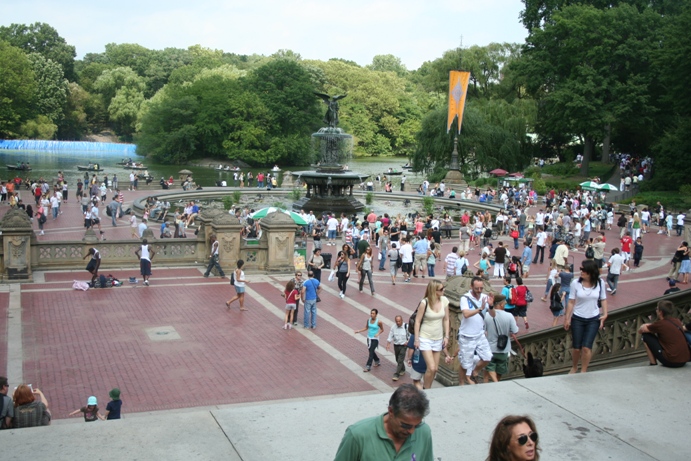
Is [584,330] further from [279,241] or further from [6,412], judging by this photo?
[279,241]

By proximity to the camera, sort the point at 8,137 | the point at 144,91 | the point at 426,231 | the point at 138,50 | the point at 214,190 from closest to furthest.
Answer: the point at 426,231 → the point at 214,190 → the point at 8,137 → the point at 144,91 → the point at 138,50

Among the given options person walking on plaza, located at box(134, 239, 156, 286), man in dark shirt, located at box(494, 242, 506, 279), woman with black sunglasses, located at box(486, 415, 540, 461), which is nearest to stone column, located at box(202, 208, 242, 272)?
person walking on plaza, located at box(134, 239, 156, 286)

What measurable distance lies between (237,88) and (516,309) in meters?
73.6

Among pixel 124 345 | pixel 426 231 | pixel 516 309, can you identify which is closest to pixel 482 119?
pixel 426 231

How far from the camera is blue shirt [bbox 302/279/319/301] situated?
616 inches

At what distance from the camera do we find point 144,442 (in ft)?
17.6

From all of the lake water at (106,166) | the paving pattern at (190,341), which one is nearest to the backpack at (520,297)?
the paving pattern at (190,341)

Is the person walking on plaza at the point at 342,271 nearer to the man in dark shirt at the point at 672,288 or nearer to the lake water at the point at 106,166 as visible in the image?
the man in dark shirt at the point at 672,288

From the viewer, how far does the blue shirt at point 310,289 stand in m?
Answer: 15.7

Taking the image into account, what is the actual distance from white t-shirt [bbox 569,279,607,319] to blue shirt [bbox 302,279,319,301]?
7.63 m

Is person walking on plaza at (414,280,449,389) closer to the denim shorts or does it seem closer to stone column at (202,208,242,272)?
the denim shorts

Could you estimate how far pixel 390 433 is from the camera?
4203 mm

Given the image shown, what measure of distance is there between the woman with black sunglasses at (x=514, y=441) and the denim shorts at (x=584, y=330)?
17.2ft

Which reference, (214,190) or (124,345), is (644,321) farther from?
(214,190)
